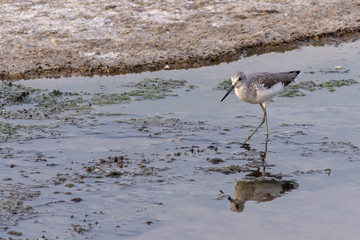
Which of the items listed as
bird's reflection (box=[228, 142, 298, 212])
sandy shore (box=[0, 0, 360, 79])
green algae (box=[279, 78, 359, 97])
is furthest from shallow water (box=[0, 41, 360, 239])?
sandy shore (box=[0, 0, 360, 79])

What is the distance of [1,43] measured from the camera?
12.0 m

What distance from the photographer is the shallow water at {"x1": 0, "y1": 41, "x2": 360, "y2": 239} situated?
21.5 feet

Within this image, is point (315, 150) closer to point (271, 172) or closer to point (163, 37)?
point (271, 172)

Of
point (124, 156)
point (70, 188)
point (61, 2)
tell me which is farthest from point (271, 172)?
point (61, 2)

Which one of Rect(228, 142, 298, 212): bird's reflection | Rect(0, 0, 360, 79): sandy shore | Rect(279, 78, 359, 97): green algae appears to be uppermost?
Rect(0, 0, 360, 79): sandy shore

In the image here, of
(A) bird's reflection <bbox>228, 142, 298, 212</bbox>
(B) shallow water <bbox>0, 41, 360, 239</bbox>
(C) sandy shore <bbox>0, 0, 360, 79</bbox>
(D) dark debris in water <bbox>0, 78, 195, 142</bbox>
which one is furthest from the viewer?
(C) sandy shore <bbox>0, 0, 360, 79</bbox>

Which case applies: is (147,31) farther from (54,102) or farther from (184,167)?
(184,167)

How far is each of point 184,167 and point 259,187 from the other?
1021mm

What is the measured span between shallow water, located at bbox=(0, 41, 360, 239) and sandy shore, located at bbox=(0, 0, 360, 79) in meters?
0.57

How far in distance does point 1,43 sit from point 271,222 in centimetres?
741

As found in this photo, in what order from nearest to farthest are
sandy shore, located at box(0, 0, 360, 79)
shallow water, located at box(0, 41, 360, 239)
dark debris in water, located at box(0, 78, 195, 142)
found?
shallow water, located at box(0, 41, 360, 239) → dark debris in water, located at box(0, 78, 195, 142) → sandy shore, located at box(0, 0, 360, 79)

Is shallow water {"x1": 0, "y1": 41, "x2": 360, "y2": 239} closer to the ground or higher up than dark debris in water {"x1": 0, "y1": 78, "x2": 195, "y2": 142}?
closer to the ground

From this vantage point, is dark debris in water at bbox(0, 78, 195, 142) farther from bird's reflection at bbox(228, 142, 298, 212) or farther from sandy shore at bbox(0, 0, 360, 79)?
bird's reflection at bbox(228, 142, 298, 212)

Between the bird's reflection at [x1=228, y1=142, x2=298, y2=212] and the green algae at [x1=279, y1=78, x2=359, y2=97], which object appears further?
the green algae at [x1=279, y1=78, x2=359, y2=97]
